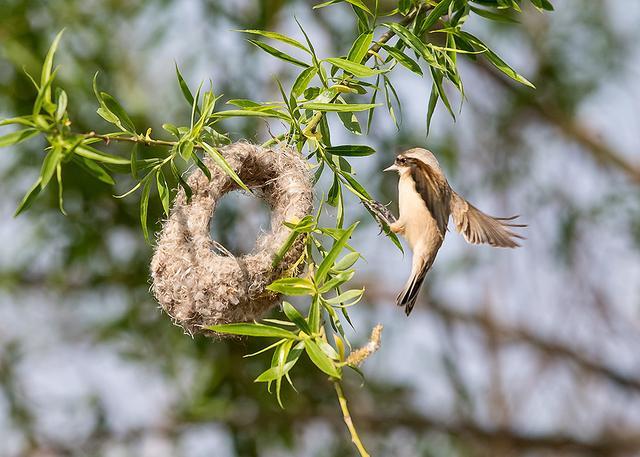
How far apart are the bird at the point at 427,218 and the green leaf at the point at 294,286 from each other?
0.88m

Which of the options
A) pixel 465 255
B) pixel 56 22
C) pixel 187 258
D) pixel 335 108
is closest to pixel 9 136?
pixel 335 108

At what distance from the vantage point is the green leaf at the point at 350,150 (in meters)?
2.33

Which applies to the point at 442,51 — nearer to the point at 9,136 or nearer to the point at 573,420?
the point at 9,136

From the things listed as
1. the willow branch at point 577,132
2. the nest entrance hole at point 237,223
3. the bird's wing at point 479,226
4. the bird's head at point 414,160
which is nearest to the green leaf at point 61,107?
the bird's head at point 414,160

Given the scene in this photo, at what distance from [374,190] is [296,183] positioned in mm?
3224

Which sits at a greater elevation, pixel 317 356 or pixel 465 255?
pixel 317 356

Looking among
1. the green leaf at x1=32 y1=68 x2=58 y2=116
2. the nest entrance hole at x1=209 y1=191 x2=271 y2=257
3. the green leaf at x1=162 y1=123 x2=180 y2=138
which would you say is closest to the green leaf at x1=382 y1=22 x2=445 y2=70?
the green leaf at x1=162 y1=123 x2=180 y2=138

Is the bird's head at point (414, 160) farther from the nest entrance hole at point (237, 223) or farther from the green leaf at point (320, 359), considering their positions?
the nest entrance hole at point (237, 223)

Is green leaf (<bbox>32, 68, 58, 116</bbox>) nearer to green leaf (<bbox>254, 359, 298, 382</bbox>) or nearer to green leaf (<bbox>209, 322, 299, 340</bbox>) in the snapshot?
green leaf (<bbox>209, 322, 299, 340</bbox>)

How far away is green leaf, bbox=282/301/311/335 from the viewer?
200 cm

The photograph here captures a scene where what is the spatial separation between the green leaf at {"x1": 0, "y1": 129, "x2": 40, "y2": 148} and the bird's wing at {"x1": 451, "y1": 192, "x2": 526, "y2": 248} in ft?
5.38

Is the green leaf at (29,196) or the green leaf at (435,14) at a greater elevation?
the green leaf at (435,14)

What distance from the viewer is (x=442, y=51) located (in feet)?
7.75

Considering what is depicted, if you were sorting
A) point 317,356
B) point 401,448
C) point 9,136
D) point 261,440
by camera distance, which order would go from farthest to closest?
point 401,448, point 261,440, point 317,356, point 9,136
